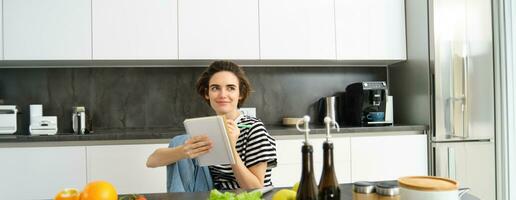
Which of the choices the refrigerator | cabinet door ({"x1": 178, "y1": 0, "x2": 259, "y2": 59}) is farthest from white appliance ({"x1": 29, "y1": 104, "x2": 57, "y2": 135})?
the refrigerator

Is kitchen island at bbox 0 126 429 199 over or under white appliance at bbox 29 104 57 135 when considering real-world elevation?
under

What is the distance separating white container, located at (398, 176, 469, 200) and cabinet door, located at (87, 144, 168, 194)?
6.17 feet

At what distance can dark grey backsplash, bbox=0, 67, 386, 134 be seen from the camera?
115 inches

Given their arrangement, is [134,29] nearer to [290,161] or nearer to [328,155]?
[290,161]

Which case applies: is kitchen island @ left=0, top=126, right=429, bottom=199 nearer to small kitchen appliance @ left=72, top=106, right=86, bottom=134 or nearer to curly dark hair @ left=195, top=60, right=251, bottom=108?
small kitchen appliance @ left=72, top=106, right=86, bottom=134

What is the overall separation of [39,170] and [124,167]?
0.50 metres

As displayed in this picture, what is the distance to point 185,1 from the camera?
Answer: 8.95 ft

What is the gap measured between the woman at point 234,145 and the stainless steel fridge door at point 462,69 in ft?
5.40

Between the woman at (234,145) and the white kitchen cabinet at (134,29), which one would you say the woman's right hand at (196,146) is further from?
the white kitchen cabinet at (134,29)

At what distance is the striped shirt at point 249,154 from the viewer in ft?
4.86

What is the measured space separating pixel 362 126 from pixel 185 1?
153cm

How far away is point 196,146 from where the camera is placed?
132 centimetres

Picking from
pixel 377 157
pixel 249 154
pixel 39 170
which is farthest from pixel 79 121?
pixel 377 157

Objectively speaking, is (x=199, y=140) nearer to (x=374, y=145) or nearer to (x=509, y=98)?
(x=374, y=145)
